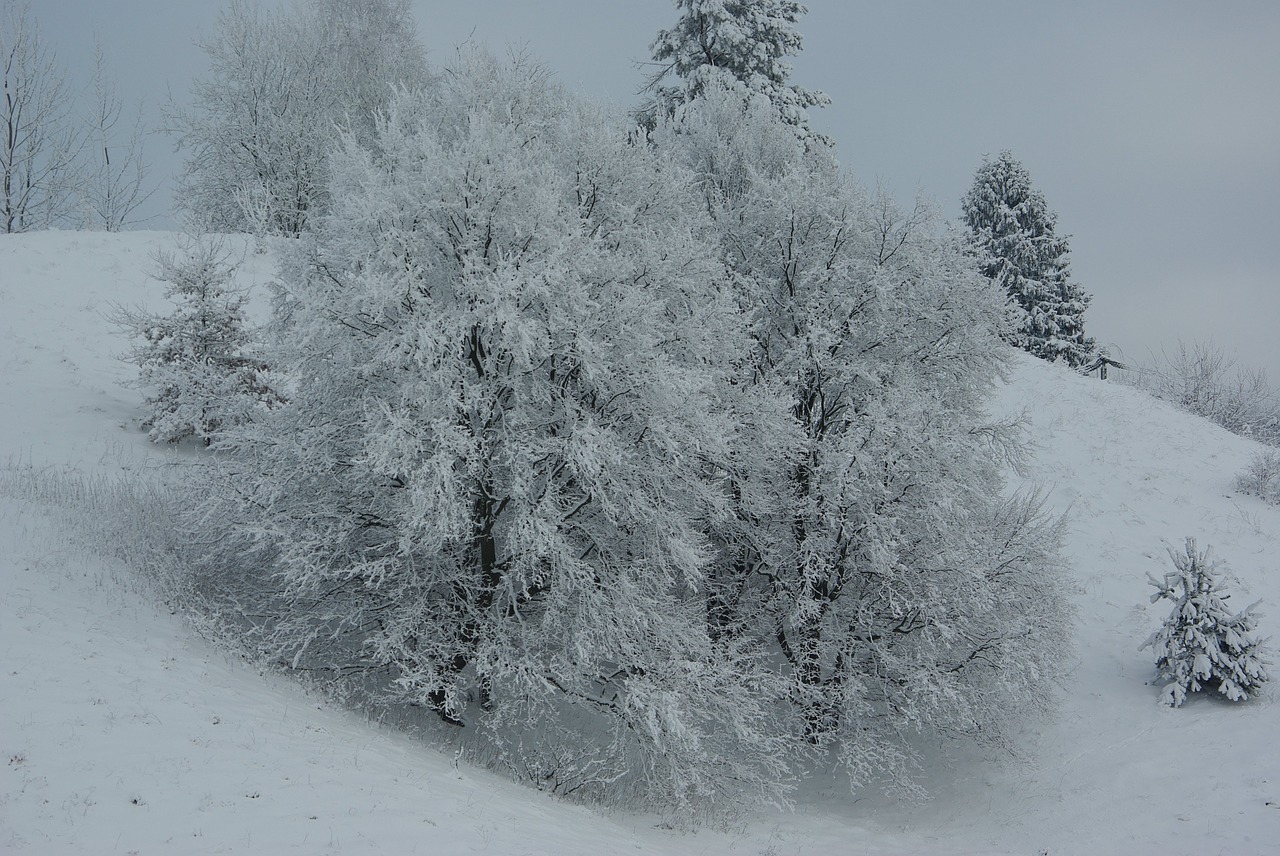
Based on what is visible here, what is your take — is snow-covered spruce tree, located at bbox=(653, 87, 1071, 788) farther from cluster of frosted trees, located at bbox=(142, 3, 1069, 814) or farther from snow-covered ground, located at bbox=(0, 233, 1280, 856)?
snow-covered ground, located at bbox=(0, 233, 1280, 856)

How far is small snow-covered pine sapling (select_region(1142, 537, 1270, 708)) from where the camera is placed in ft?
42.9

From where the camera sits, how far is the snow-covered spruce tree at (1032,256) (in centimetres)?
3469

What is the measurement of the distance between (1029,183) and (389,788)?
36552 mm

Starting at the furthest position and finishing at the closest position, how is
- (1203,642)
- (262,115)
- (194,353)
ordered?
(262,115), (194,353), (1203,642)

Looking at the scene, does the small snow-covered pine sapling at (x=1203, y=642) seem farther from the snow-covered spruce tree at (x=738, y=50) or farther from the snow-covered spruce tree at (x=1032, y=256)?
the snow-covered spruce tree at (x=1032, y=256)

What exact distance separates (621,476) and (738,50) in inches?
774

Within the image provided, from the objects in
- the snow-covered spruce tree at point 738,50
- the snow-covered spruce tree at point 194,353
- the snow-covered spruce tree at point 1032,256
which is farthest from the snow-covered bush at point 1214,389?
the snow-covered spruce tree at point 194,353

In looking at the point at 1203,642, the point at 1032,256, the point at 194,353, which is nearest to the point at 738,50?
the point at 1032,256

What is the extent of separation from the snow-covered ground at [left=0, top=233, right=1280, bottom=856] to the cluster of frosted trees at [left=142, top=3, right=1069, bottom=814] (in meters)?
1.04

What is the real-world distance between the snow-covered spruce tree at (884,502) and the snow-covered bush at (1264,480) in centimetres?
854

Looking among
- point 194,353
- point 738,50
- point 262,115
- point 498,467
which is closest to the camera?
point 498,467

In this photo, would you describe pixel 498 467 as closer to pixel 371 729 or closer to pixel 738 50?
pixel 371 729

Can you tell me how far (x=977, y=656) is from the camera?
13.5m

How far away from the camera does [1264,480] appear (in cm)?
1975
